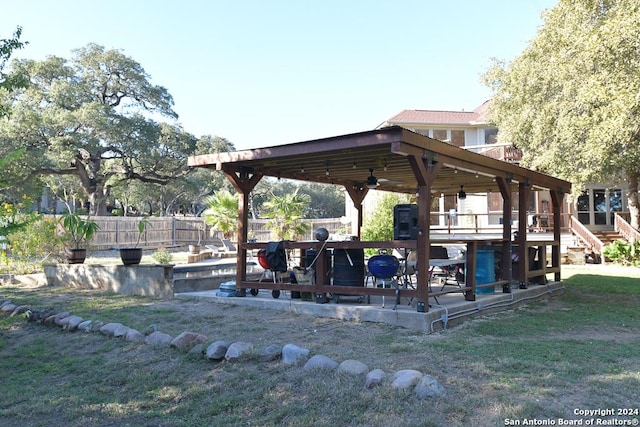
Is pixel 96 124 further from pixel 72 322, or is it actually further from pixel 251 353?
pixel 251 353

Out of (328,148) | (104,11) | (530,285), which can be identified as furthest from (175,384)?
(104,11)

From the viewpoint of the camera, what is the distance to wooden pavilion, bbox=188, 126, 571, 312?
596cm

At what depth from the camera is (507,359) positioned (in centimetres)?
446

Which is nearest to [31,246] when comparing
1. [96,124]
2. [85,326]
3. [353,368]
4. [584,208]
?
[85,326]

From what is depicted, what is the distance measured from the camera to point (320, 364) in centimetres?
416

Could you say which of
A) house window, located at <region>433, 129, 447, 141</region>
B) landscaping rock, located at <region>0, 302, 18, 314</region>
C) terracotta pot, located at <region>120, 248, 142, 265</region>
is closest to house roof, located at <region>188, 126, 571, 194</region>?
terracotta pot, located at <region>120, 248, 142, 265</region>

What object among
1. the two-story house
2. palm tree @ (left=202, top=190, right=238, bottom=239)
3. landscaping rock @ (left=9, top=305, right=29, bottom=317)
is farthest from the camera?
the two-story house

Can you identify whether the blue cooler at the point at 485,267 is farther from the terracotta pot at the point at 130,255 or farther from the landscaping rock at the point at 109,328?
the terracotta pot at the point at 130,255

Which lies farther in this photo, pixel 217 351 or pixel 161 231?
pixel 161 231

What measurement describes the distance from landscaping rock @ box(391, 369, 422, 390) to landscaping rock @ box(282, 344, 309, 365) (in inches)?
38.7

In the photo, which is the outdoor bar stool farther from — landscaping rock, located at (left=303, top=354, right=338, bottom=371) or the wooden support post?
the wooden support post

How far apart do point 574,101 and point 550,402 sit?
1403cm

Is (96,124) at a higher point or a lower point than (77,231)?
higher

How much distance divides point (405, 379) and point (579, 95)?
1315 cm
